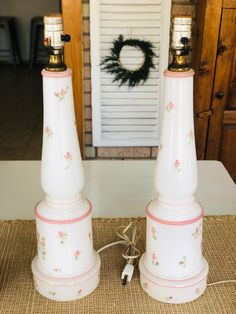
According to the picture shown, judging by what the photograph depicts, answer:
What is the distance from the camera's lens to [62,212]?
726 mm

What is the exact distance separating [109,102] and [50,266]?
1500 millimetres

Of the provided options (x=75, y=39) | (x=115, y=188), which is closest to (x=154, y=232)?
(x=115, y=188)

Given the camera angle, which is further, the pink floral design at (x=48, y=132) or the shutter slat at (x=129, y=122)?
the shutter slat at (x=129, y=122)

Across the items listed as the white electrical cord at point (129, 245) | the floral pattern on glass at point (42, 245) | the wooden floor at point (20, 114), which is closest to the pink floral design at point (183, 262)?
the white electrical cord at point (129, 245)

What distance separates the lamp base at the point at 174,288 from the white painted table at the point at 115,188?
28cm

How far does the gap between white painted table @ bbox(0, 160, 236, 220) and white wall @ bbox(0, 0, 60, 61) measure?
4.07 metres

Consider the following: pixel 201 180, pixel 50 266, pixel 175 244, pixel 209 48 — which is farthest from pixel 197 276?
pixel 209 48

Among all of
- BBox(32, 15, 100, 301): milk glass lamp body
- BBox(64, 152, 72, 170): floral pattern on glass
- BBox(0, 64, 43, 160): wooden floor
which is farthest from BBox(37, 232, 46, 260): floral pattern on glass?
BBox(0, 64, 43, 160): wooden floor

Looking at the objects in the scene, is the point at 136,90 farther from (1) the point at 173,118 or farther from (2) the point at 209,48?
(1) the point at 173,118

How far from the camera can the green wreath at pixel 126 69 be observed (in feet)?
6.75

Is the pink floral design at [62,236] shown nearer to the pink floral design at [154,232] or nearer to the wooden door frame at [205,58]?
the pink floral design at [154,232]

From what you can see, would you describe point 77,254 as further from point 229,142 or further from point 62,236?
point 229,142

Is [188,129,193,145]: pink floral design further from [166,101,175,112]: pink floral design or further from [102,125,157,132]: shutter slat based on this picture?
[102,125,157,132]: shutter slat

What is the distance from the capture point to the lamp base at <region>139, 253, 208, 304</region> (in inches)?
29.5
